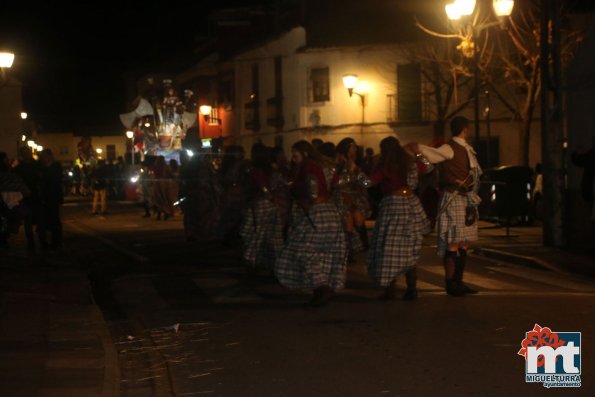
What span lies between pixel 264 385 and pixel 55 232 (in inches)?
469

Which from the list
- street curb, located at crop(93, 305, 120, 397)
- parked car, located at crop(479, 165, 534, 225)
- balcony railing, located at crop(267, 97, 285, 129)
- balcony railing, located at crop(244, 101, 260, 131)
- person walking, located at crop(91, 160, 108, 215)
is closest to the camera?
street curb, located at crop(93, 305, 120, 397)

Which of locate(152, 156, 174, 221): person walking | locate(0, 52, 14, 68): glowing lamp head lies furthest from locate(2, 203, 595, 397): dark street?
locate(152, 156, 174, 221): person walking

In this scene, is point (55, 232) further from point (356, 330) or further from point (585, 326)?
point (585, 326)

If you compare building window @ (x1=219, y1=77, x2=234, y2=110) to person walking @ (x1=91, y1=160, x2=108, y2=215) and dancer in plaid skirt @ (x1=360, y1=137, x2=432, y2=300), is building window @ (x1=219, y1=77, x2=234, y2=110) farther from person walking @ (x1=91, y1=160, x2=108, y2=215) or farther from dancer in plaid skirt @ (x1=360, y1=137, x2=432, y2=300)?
dancer in plaid skirt @ (x1=360, y1=137, x2=432, y2=300)

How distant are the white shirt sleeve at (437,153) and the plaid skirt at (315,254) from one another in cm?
120

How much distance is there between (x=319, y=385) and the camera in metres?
6.93

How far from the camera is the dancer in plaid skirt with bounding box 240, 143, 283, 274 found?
1263cm

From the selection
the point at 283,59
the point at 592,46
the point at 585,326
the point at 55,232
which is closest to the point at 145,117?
the point at 283,59

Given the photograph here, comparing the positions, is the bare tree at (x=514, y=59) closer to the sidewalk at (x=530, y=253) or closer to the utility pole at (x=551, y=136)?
the sidewalk at (x=530, y=253)

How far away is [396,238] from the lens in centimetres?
1029

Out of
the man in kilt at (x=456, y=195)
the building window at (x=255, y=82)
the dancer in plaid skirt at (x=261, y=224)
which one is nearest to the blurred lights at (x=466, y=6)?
the dancer in plaid skirt at (x=261, y=224)

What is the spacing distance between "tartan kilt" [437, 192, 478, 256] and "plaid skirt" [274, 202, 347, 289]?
1169mm

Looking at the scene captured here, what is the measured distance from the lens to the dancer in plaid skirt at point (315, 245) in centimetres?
1020

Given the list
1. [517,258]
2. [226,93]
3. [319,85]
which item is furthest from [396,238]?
[226,93]
